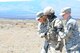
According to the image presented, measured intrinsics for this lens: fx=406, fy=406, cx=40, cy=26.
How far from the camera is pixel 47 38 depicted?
8633mm

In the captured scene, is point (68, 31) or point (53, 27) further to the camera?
point (53, 27)

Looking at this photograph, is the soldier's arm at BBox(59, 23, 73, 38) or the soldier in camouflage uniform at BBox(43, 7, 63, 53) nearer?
the soldier's arm at BBox(59, 23, 73, 38)

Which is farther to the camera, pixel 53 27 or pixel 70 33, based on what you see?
pixel 53 27

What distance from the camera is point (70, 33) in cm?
802

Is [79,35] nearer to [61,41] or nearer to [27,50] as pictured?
[61,41]

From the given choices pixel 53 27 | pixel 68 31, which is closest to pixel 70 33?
pixel 68 31

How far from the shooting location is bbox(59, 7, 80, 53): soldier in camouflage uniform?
8.03m

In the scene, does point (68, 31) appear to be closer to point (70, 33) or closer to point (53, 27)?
point (70, 33)

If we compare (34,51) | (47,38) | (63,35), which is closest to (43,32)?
(47,38)

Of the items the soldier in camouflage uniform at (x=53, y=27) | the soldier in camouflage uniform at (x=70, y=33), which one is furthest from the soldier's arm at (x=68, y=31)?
the soldier in camouflage uniform at (x=53, y=27)

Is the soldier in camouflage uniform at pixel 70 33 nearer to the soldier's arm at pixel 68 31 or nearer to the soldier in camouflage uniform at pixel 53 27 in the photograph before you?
the soldier's arm at pixel 68 31

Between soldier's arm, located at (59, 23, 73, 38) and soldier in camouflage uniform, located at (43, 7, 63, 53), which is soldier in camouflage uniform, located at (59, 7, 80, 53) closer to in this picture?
soldier's arm, located at (59, 23, 73, 38)

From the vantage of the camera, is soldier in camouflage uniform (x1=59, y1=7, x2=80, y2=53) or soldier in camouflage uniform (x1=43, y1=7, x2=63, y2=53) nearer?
soldier in camouflage uniform (x1=59, y1=7, x2=80, y2=53)

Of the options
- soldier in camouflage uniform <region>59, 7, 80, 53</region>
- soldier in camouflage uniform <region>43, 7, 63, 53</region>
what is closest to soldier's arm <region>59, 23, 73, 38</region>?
soldier in camouflage uniform <region>59, 7, 80, 53</region>
